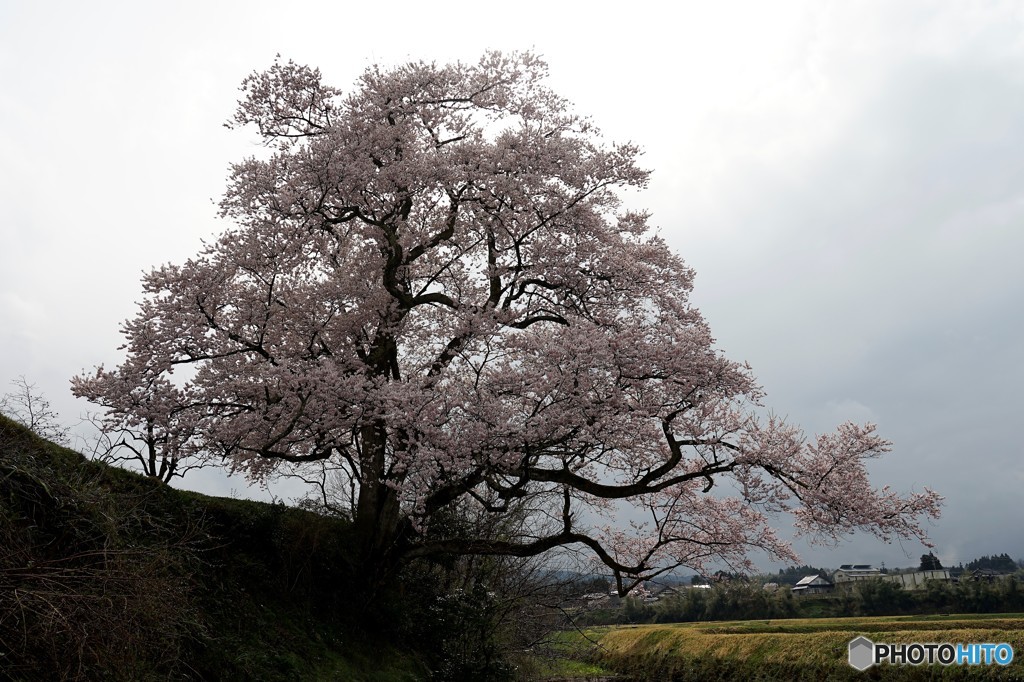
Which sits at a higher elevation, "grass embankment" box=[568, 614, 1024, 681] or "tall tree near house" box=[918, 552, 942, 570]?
"tall tree near house" box=[918, 552, 942, 570]

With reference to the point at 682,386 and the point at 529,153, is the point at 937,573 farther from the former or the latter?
the point at 529,153

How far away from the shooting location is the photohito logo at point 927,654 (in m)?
13.8

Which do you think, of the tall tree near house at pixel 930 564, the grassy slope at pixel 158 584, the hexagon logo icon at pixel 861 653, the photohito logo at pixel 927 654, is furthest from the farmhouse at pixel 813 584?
the grassy slope at pixel 158 584

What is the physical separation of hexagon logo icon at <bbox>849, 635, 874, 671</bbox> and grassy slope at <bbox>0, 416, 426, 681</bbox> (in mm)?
9458

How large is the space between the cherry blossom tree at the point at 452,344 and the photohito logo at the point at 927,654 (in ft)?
8.77

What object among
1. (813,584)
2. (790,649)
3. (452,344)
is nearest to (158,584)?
(452,344)

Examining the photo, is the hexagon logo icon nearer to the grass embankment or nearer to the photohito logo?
the photohito logo

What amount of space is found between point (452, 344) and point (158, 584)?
314 inches

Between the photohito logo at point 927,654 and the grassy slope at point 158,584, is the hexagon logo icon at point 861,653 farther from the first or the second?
the grassy slope at point 158,584

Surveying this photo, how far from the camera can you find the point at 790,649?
61.4 feet

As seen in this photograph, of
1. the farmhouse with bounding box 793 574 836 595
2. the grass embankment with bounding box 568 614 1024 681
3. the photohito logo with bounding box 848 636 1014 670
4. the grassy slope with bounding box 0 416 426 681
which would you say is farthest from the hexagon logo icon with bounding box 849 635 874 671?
the farmhouse with bounding box 793 574 836 595

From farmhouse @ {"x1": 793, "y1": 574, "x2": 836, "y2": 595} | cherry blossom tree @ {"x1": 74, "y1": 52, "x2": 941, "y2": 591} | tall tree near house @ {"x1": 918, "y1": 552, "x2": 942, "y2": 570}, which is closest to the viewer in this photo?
cherry blossom tree @ {"x1": 74, "y1": 52, "x2": 941, "y2": 591}

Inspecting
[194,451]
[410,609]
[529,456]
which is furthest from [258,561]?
[529,456]

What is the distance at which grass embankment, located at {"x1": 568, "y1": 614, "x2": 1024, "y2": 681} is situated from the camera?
1469 centimetres
